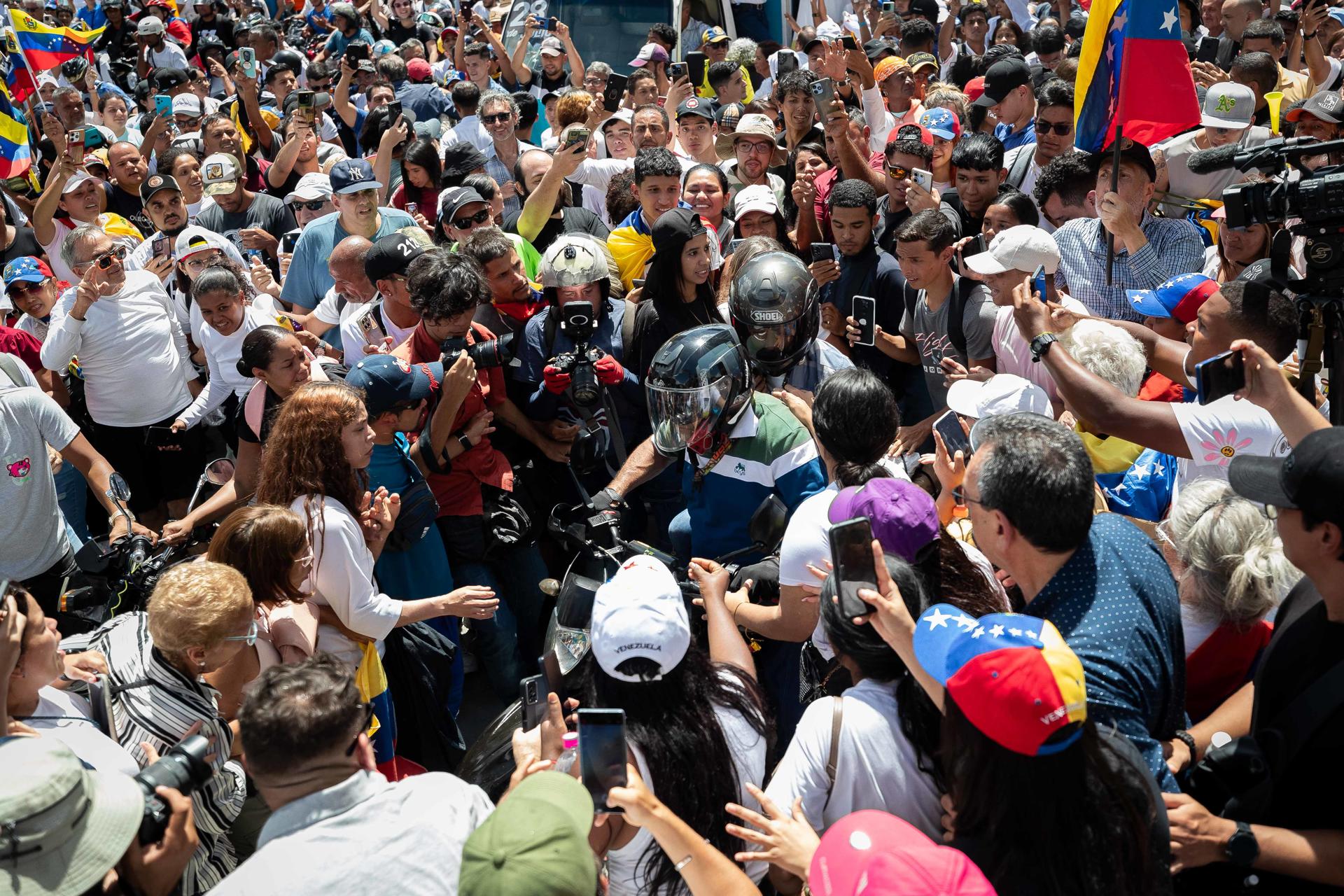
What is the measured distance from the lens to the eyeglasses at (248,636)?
295cm

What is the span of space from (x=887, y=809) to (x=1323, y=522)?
107 centimetres

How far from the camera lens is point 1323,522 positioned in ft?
7.33

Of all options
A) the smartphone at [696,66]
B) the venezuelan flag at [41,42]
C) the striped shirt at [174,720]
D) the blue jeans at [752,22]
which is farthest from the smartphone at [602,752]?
the blue jeans at [752,22]

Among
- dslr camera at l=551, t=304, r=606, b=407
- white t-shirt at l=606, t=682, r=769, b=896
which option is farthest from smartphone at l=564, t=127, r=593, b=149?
white t-shirt at l=606, t=682, r=769, b=896

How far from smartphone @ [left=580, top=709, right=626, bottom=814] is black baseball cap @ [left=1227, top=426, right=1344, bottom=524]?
1.46m

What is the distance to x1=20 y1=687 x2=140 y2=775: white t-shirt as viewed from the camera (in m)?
2.48

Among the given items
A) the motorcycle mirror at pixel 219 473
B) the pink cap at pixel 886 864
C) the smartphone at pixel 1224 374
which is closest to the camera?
the pink cap at pixel 886 864

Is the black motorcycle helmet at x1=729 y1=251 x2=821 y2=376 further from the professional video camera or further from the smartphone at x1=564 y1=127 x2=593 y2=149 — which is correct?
the smartphone at x1=564 y1=127 x2=593 y2=149

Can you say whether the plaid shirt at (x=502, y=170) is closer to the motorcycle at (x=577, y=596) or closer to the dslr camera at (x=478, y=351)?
the dslr camera at (x=478, y=351)

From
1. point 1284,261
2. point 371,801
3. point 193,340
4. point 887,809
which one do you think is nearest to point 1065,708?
point 887,809

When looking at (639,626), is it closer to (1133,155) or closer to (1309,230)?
(1309,230)

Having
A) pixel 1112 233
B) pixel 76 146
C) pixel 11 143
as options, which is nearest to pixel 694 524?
pixel 1112 233

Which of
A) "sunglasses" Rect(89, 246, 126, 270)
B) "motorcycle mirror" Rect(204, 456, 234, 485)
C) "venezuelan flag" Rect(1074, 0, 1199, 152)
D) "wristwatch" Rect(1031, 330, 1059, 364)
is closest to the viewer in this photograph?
"wristwatch" Rect(1031, 330, 1059, 364)

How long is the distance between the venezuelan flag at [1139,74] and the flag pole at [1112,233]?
0.27 feet
